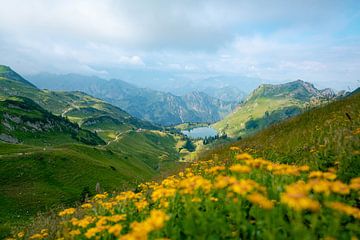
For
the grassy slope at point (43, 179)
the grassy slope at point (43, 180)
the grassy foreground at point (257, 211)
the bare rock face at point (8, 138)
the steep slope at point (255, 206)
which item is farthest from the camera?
the bare rock face at point (8, 138)

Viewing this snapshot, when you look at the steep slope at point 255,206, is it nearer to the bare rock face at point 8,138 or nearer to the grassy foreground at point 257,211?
the grassy foreground at point 257,211

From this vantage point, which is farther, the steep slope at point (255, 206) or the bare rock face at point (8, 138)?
the bare rock face at point (8, 138)

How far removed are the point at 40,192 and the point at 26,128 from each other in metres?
138

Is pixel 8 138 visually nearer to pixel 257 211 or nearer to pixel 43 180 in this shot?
Answer: pixel 43 180

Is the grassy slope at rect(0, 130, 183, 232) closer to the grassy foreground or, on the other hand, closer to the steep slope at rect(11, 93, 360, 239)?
the steep slope at rect(11, 93, 360, 239)

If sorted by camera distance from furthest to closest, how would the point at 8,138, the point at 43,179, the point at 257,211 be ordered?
the point at 8,138
the point at 43,179
the point at 257,211

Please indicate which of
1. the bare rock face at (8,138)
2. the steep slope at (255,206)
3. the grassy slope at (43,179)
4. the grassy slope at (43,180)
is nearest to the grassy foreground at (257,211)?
the steep slope at (255,206)

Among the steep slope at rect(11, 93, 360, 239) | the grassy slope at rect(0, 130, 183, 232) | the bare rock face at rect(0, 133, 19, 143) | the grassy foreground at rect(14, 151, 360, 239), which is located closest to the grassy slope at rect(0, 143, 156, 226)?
the grassy slope at rect(0, 130, 183, 232)

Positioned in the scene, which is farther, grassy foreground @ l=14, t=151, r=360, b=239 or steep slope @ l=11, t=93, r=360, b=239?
steep slope @ l=11, t=93, r=360, b=239

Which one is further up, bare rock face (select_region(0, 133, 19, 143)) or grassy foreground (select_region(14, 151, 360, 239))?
grassy foreground (select_region(14, 151, 360, 239))

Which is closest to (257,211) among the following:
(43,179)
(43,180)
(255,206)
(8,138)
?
(255,206)

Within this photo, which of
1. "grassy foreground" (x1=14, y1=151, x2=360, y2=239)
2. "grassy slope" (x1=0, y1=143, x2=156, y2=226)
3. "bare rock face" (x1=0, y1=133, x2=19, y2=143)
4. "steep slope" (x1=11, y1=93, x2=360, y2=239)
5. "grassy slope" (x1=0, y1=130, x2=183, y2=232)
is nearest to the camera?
"grassy foreground" (x1=14, y1=151, x2=360, y2=239)

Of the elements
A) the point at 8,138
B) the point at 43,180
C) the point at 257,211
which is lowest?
the point at 8,138

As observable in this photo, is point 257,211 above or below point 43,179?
above
